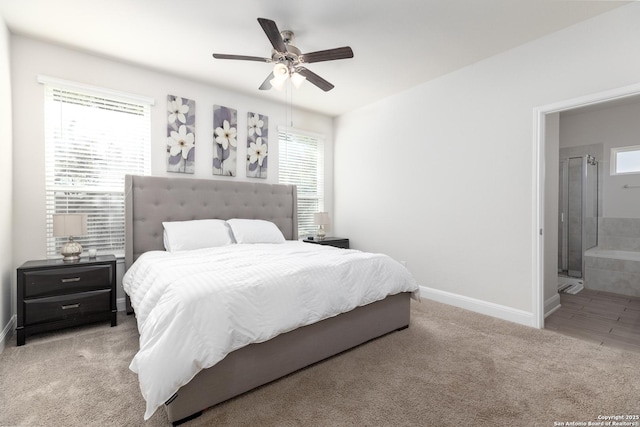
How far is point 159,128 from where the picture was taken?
3.52 m

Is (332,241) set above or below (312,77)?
below

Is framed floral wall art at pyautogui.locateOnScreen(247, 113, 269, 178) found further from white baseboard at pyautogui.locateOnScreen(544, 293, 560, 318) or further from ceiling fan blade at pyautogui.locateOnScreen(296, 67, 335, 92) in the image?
white baseboard at pyautogui.locateOnScreen(544, 293, 560, 318)

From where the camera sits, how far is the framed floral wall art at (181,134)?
357 centimetres

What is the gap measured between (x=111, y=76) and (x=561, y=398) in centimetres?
478

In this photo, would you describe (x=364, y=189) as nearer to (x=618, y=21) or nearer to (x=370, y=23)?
(x=370, y=23)

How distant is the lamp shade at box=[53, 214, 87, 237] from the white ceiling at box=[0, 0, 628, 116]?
1688 millimetres

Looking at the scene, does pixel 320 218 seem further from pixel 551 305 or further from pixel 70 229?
pixel 551 305

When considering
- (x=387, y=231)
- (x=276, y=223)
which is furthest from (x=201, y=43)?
(x=387, y=231)

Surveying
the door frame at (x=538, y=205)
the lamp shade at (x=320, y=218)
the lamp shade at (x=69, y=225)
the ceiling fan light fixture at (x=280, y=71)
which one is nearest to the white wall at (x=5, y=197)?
the lamp shade at (x=69, y=225)

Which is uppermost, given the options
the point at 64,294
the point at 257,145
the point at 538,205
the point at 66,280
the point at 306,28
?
the point at 306,28

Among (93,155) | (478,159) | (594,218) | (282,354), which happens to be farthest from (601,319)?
(93,155)

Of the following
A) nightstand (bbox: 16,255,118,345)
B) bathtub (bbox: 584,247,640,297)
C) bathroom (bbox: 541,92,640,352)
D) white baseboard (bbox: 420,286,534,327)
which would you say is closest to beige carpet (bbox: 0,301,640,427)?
nightstand (bbox: 16,255,118,345)

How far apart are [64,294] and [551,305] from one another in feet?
16.4

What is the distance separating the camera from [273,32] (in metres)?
2.11
